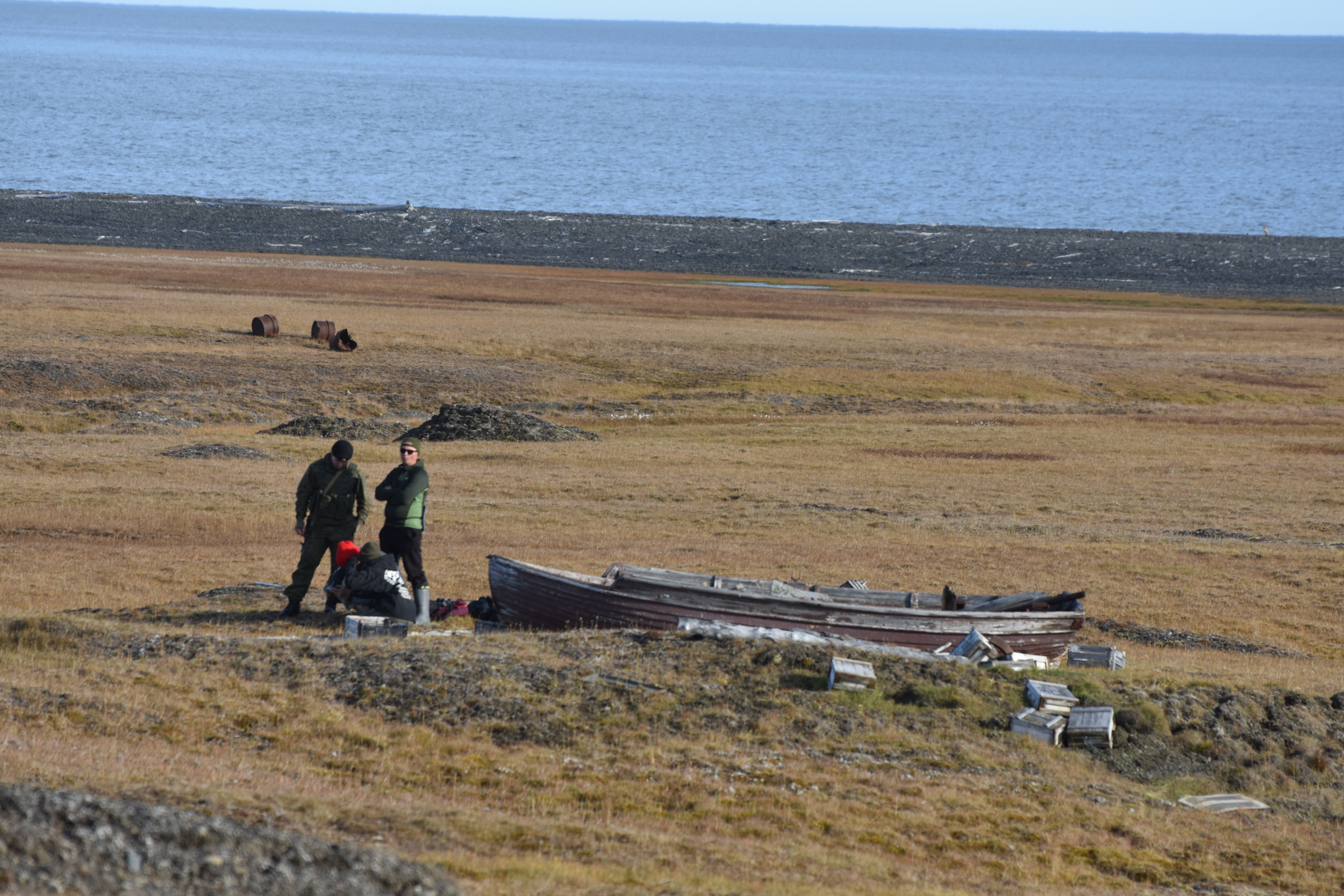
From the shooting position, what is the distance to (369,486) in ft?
83.3

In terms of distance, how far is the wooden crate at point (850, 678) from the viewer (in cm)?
1307

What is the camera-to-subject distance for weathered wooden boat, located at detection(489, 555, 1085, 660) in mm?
14719

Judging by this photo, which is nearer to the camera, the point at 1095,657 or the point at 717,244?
the point at 1095,657

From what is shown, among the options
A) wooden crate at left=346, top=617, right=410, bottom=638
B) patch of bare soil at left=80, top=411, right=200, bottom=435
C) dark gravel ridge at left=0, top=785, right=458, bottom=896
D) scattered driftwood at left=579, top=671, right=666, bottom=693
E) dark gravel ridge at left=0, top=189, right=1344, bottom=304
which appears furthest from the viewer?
dark gravel ridge at left=0, top=189, right=1344, bottom=304

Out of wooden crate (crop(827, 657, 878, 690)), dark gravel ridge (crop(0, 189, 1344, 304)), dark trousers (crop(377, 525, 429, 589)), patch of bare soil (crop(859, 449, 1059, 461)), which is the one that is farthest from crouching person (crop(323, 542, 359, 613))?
dark gravel ridge (crop(0, 189, 1344, 304))

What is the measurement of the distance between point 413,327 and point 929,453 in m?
21.6

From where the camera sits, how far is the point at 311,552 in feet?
50.8

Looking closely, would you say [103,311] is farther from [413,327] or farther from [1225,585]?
[1225,585]

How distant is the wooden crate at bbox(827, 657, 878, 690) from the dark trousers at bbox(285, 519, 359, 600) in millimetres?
6048

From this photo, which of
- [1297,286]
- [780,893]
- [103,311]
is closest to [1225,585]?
[780,893]

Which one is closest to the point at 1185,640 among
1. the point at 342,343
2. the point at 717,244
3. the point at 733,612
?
the point at 733,612

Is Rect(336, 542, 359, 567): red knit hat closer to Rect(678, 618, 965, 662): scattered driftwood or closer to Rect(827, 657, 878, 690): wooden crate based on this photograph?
Rect(678, 618, 965, 662): scattered driftwood

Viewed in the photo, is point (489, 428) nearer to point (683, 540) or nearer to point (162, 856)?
point (683, 540)

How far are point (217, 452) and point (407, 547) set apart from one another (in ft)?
49.9
